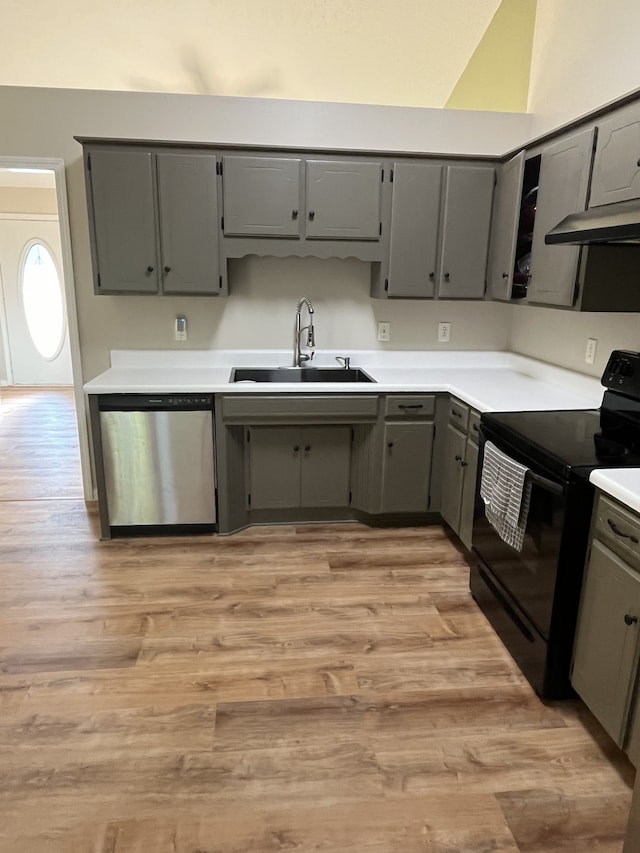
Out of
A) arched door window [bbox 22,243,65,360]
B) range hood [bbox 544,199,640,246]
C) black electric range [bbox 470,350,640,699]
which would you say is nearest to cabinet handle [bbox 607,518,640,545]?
black electric range [bbox 470,350,640,699]

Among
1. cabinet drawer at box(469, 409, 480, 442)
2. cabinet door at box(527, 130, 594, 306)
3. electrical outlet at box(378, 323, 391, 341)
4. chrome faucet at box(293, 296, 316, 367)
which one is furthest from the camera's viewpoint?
electrical outlet at box(378, 323, 391, 341)

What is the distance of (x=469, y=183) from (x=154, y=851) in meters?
3.30

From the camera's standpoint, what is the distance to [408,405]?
320 cm

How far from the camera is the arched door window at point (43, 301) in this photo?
6.83 metres


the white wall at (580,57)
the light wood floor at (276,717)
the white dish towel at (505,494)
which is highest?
the white wall at (580,57)

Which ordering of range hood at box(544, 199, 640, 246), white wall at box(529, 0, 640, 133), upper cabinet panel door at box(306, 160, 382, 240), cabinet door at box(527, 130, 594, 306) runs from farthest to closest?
upper cabinet panel door at box(306, 160, 382, 240), white wall at box(529, 0, 640, 133), cabinet door at box(527, 130, 594, 306), range hood at box(544, 199, 640, 246)

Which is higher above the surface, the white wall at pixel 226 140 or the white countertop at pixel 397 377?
the white wall at pixel 226 140

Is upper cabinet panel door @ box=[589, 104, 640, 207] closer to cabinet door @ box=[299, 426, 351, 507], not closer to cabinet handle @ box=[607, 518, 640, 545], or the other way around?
cabinet handle @ box=[607, 518, 640, 545]

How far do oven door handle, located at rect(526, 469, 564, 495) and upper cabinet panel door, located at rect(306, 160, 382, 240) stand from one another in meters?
1.80

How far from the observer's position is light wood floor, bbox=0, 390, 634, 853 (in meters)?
1.59

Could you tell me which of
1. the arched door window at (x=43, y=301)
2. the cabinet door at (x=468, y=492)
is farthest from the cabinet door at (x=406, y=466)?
the arched door window at (x=43, y=301)

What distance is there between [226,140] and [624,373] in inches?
98.2

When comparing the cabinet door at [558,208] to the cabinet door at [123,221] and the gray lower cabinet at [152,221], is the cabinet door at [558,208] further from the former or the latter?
the cabinet door at [123,221]

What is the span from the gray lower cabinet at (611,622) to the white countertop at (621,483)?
41mm
